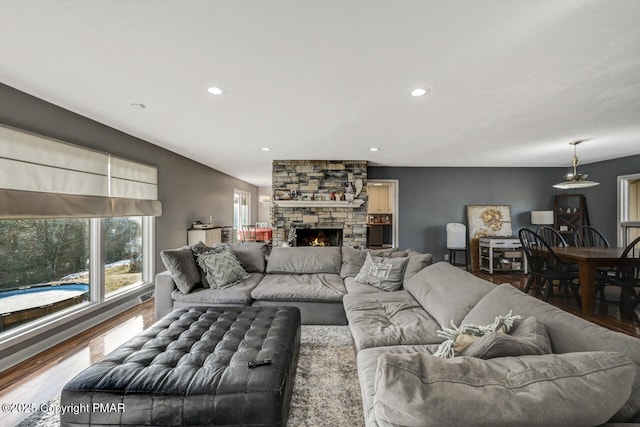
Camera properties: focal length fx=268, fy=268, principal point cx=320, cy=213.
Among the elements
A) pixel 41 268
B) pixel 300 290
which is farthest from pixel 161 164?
pixel 300 290

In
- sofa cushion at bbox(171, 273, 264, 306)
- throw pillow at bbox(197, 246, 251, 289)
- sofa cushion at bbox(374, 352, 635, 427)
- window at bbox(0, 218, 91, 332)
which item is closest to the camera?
sofa cushion at bbox(374, 352, 635, 427)

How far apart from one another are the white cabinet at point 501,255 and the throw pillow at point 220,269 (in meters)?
4.97

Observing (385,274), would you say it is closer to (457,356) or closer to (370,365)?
(370,365)

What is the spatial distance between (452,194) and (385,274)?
4139 millimetres

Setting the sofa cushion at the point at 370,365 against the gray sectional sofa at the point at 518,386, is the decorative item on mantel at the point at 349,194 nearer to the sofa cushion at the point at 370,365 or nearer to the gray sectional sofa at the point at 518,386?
the sofa cushion at the point at 370,365

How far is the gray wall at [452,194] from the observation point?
20.0 ft

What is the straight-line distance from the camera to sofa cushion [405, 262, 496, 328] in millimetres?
1834

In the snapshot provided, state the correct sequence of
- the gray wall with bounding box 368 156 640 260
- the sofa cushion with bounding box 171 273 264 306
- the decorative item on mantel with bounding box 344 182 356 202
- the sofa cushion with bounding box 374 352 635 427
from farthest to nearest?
the gray wall with bounding box 368 156 640 260, the decorative item on mantel with bounding box 344 182 356 202, the sofa cushion with bounding box 171 273 264 306, the sofa cushion with bounding box 374 352 635 427

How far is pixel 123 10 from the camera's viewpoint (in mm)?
1377

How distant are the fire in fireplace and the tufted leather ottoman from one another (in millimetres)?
4139

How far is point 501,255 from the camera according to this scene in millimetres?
5539

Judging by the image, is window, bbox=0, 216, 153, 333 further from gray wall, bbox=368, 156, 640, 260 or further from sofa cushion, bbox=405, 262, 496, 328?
gray wall, bbox=368, 156, 640, 260

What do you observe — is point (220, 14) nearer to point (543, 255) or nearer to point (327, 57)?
point (327, 57)

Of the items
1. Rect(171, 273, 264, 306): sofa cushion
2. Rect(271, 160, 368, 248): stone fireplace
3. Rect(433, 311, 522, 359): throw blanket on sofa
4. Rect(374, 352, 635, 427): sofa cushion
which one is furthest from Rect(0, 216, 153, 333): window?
Rect(433, 311, 522, 359): throw blanket on sofa
